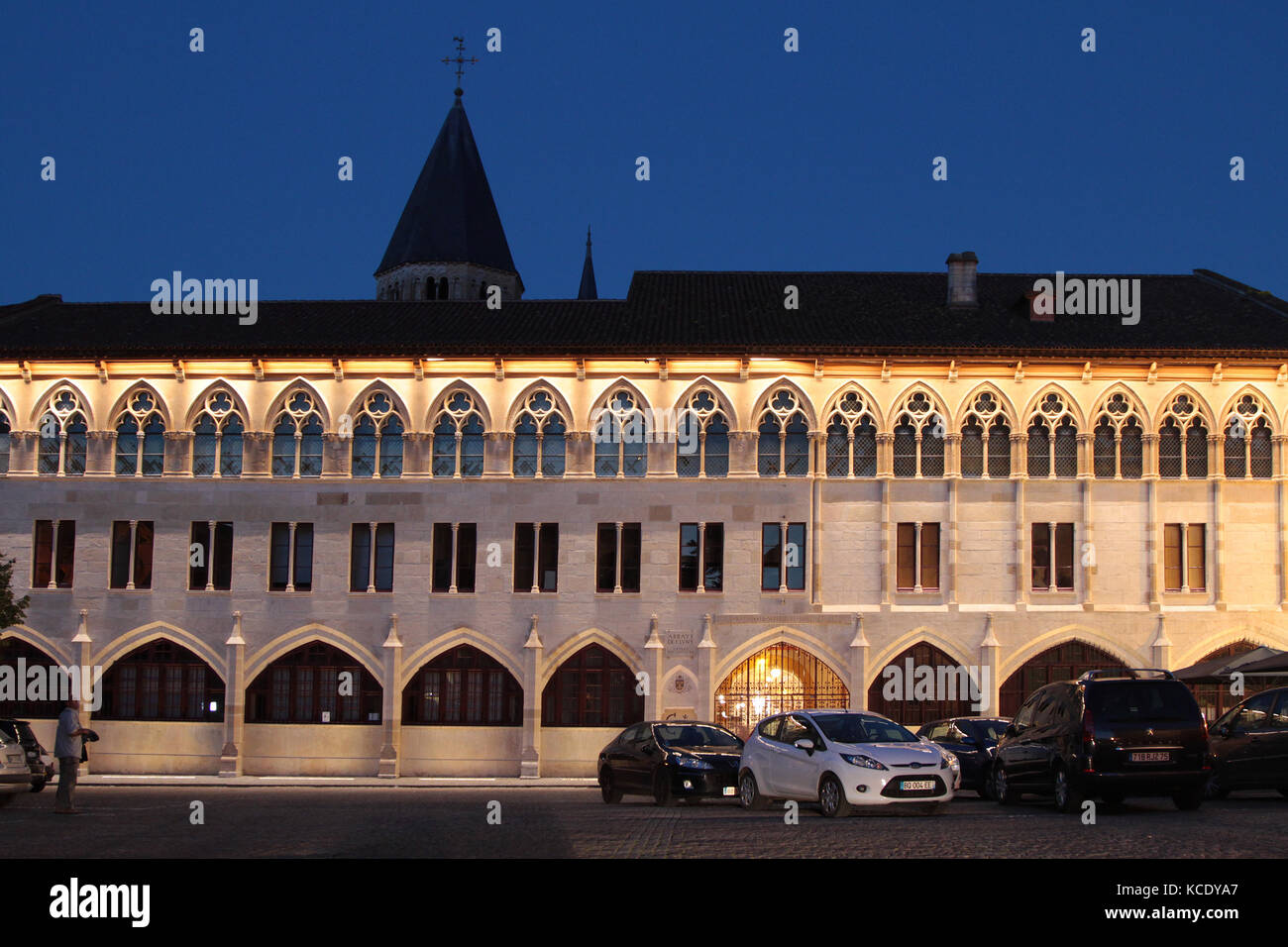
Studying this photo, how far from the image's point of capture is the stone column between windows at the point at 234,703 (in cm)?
3966

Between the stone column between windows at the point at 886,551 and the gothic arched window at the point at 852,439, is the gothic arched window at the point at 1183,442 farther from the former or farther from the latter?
the gothic arched window at the point at 852,439

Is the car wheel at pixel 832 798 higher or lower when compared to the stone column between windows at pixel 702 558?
lower

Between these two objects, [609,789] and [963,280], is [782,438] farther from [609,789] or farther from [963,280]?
[609,789]

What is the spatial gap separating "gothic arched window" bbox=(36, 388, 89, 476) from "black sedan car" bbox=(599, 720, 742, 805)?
20.3 meters

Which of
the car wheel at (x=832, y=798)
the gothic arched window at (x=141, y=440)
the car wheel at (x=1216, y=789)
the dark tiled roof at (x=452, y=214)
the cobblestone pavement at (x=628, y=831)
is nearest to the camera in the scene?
the cobblestone pavement at (x=628, y=831)

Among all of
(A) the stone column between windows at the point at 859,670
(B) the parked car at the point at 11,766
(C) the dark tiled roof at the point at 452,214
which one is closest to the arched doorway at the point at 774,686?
(A) the stone column between windows at the point at 859,670

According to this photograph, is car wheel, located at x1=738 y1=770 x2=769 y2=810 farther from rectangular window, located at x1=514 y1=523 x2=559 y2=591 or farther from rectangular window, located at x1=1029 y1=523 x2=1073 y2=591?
rectangular window, located at x1=1029 y1=523 x2=1073 y2=591

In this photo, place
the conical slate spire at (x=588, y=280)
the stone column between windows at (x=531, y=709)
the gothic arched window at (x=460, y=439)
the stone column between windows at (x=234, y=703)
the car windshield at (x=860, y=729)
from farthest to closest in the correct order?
the conical slate spire at (x=588, y=280) → the gothic arched window at (x=460, y=439) → the stone column between windows at (x=234, y=703) → the stone column between windows at (x=531, y=709) → the car windshield at (x=860, y=729)

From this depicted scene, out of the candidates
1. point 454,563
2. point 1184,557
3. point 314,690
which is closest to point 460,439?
point 454,563

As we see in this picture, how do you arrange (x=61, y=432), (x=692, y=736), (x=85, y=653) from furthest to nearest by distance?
(x=61, y=432)
(x=85, y=653)
(x=692, y=736)

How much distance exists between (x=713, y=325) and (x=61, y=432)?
18.0 metres

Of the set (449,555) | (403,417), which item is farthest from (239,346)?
(449,555)

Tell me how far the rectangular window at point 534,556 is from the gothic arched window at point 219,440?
316 inches

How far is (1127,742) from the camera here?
811 inches
